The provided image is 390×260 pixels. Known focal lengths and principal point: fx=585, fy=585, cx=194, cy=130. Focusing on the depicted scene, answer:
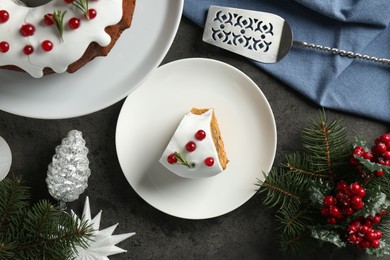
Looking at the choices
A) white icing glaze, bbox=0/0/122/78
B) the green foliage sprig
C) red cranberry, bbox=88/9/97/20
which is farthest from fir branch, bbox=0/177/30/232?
red cranberry, bbox=88/9/97/20

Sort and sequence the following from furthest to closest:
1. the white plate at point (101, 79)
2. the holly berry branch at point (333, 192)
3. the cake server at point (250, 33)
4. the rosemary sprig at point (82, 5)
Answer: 1. the cake server at point (250, 33)
2. the holly berry branch at point (333, 192)
3. the white plate at point (101, 79)
4. the rosemary sprig at point (82, 5)

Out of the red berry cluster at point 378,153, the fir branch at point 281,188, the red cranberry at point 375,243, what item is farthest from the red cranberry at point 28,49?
the red cranberry at point 375,243

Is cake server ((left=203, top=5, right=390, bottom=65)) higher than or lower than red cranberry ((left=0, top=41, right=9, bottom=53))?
lower

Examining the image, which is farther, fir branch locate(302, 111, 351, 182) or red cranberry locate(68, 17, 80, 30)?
fir branch locate(302, 111, 351, 182)

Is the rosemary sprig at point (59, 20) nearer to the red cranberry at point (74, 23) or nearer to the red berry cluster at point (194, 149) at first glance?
the red cranberry at point (74, 23)

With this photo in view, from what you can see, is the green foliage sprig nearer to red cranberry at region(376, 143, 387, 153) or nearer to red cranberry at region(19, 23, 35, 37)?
red cranberry at region(19, 23, 35, 37)

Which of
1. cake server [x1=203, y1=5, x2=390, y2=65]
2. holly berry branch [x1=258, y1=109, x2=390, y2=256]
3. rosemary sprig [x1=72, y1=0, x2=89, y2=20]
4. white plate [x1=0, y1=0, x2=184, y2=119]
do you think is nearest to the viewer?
rosemary sprig [x1=72, y1=0, x2=89, y2=20]

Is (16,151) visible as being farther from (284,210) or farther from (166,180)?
(284,210)

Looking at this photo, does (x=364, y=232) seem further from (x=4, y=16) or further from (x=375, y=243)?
(x=4, y=16)
